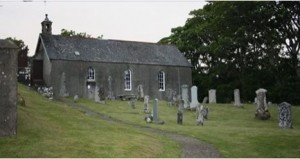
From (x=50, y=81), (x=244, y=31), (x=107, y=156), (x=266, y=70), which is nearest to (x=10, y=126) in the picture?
(x=107, y=156)

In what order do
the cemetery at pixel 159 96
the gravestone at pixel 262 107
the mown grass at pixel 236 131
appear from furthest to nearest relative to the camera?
the gravestone at pixel 262 107 → the mown grass at pixel 236 131 → the cemetery at pixel 159 96

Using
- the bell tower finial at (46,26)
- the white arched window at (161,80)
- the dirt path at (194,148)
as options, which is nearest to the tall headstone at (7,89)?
the dirt path at (194,148)

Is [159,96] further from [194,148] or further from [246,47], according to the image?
[194,148]

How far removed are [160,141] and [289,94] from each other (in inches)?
1281

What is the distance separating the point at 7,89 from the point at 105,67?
34849mm

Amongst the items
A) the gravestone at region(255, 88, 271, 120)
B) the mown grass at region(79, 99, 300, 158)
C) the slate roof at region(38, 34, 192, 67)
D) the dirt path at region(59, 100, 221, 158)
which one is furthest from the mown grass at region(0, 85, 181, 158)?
the slate roof at region(38, 34, 192, 67)

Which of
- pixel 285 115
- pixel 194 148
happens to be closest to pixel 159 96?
pixel 285 115

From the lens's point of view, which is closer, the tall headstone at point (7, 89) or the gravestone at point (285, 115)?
the tall headstone at point (7, 89)

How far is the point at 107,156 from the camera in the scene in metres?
14.1

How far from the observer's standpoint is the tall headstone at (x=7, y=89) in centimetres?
1504

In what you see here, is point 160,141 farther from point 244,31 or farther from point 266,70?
point 266,70

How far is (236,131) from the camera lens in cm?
2172

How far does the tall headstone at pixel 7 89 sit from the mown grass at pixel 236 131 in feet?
25.5

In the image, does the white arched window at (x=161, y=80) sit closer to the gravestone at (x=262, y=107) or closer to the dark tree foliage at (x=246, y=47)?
the dark tree foliage at (x=246, y=47)
